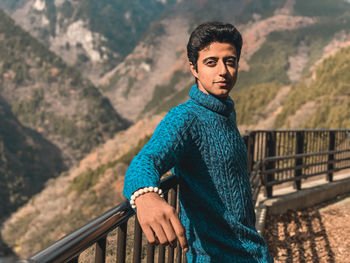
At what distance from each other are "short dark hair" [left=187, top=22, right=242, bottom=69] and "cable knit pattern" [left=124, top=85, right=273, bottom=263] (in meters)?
0.18

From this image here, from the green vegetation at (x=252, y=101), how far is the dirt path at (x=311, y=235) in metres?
41.3

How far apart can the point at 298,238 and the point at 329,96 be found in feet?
88.6

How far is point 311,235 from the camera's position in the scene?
5148 millimetres

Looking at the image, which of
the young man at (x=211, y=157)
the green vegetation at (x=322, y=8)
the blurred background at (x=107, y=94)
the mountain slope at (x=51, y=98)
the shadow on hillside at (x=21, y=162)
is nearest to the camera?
the young man at (x=211, y=157)

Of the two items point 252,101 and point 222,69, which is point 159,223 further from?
point 252,101

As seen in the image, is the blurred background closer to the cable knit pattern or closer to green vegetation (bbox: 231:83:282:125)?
green vegetation (bbox: 231:83:282:125)

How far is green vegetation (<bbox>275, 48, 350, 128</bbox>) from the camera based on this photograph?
23.6 metres

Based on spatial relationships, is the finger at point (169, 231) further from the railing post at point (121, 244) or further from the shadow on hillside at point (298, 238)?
the shadow on hillside at point (298, 238)

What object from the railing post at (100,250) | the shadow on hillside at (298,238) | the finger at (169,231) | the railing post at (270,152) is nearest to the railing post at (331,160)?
the shadow on hillside at (298,238)

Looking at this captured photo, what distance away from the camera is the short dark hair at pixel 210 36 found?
59.9 inches

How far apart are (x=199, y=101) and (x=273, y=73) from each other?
388ft

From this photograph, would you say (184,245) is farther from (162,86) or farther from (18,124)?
(162,86)

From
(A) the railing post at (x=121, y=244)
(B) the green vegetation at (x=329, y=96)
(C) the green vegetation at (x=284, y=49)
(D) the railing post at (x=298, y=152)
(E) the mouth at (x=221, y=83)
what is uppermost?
(E) the mouth at (x=221, y=83)

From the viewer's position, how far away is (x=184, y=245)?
1.06 metres
